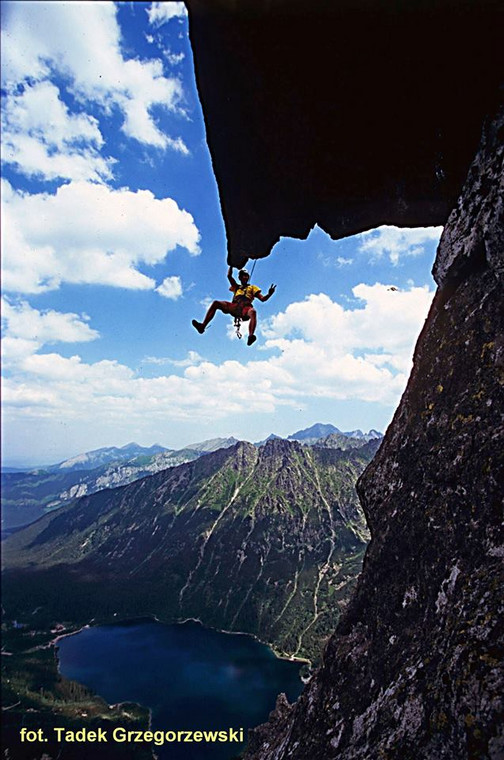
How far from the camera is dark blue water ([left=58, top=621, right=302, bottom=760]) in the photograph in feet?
391

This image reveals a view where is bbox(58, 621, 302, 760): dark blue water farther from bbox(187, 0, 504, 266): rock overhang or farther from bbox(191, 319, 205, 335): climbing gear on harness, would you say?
bbox(187, 0, 504, 266): rock overhang

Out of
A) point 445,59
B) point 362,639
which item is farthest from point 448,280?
point 362,639

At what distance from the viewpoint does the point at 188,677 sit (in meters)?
153

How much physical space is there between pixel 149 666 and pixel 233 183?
677 ft

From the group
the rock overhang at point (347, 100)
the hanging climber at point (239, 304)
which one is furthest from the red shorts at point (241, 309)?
the rock overhang at point (347, 100)

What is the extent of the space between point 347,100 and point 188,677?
637 feet

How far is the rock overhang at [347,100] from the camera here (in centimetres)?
883

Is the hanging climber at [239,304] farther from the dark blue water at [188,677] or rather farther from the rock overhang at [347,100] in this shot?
the dark blue water at [188,677]

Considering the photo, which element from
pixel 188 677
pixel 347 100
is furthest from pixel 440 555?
pixel 188 677

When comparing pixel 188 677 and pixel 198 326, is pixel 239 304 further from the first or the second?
pixel 188 677

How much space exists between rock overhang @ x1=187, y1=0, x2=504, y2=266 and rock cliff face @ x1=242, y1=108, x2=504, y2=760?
1.73 m

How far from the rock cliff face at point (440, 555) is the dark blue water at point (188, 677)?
139 m

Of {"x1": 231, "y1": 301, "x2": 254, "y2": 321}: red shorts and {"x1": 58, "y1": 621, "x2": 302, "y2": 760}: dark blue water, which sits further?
{"x1": 58, "y1": 621, "x2": 302, "y2": 760}: dark blue water

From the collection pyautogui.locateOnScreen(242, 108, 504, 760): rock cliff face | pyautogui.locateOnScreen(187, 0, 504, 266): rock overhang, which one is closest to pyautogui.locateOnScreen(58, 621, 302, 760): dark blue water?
pyautogui.locateOnScreen(242, 108, 504, 760): rock cliff face
